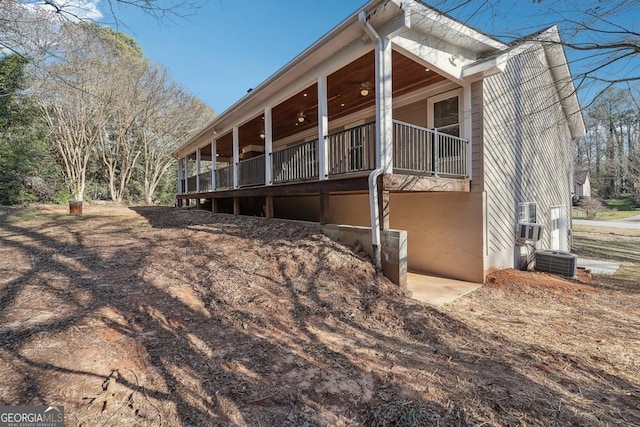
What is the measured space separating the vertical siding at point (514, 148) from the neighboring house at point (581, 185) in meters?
31.2

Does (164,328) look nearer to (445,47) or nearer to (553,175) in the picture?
(445,47)

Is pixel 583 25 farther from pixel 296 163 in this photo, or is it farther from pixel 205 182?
pixel 205 182

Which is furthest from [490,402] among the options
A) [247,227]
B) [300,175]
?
[247,227]

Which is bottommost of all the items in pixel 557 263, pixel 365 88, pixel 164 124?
pixel 557 263

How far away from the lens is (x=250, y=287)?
4.38 m

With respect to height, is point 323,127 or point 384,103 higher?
point 384,103

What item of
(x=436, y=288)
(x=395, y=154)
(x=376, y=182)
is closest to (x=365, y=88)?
(x=395, y=154)

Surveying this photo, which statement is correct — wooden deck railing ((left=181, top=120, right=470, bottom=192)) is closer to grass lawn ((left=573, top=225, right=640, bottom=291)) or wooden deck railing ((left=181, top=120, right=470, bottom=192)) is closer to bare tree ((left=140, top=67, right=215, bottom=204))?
grass lawn ((left=573, top=225, right=640, bottom=291))

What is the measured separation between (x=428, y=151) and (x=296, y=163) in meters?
3.04

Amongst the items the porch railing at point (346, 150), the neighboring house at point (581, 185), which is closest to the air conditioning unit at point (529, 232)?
the porch railing at point (346, 150)

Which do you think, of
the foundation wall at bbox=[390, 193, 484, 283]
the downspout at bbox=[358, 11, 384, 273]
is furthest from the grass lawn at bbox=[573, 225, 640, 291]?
the downspout at bbox=[358, 11, 384, 273]

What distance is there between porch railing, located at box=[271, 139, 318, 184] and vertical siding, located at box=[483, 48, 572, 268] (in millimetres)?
3736

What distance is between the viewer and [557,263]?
24.1 feet

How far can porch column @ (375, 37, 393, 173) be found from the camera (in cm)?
508
